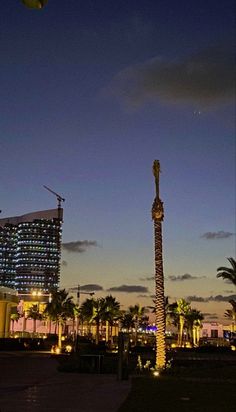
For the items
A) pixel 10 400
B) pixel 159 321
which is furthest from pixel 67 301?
pixel 10 400

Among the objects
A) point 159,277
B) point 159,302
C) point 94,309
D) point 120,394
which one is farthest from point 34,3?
point 94,309

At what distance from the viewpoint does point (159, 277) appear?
31453 millimetres

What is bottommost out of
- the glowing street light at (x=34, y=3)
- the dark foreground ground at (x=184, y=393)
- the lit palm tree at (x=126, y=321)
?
the dark foreground ground at (x=184, y=393)

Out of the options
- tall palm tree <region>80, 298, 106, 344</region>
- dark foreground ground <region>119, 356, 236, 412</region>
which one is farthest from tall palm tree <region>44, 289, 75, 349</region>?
dark foreground ground <region>119, 356, 236, 412</region>

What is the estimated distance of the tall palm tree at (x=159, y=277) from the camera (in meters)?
30.5

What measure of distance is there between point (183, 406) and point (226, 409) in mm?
1172

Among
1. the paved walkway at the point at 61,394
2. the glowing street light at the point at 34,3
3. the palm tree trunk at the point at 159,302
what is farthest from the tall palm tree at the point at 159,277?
the glowing street light at the point at 34,3

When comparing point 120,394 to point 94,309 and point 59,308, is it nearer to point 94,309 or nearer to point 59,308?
point 59,308

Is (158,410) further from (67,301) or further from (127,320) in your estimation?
(127,320)

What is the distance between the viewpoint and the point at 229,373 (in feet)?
87.1

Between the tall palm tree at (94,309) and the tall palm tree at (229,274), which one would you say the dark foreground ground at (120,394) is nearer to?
the tall palm tree at (229,274)

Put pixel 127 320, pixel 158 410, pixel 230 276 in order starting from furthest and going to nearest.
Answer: pixel 127 320, pixel 230 276, pixel 158 410

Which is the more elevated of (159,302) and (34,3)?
(34,3)

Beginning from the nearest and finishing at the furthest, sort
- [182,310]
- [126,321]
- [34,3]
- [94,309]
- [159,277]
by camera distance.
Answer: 1. [34,3]
2. [159,277]
3. [94,309]
4. [182,310]
5. [126,321]
